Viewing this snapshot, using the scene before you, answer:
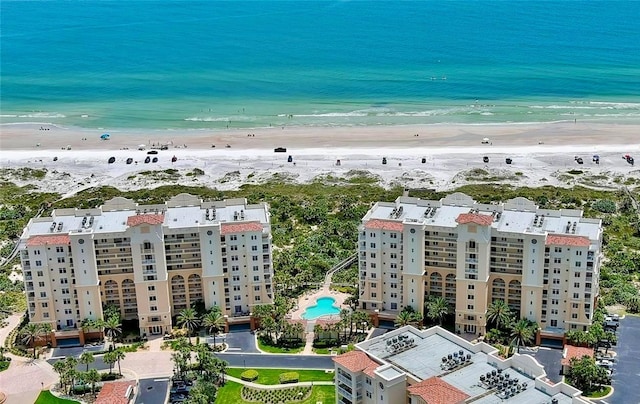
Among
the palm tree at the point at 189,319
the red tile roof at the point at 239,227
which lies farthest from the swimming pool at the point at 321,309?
the palm tree at the point at 189,319

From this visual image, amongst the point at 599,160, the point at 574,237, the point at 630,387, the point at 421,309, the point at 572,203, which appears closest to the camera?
the point at 630,387

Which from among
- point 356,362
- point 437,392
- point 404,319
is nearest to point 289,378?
point 356,362

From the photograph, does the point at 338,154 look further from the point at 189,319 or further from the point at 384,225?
the point at 189,319

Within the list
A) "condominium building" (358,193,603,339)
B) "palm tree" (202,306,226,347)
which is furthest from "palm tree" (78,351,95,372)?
"condominium building" (358,193,603,339)

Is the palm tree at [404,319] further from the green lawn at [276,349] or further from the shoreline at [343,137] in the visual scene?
the shoreline at [343,137]

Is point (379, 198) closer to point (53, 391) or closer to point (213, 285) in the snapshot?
Answer: point (213, 285)

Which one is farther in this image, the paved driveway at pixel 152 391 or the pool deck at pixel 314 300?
the pool deck at pixel 314 300

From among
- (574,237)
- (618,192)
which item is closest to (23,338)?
(574,237)
